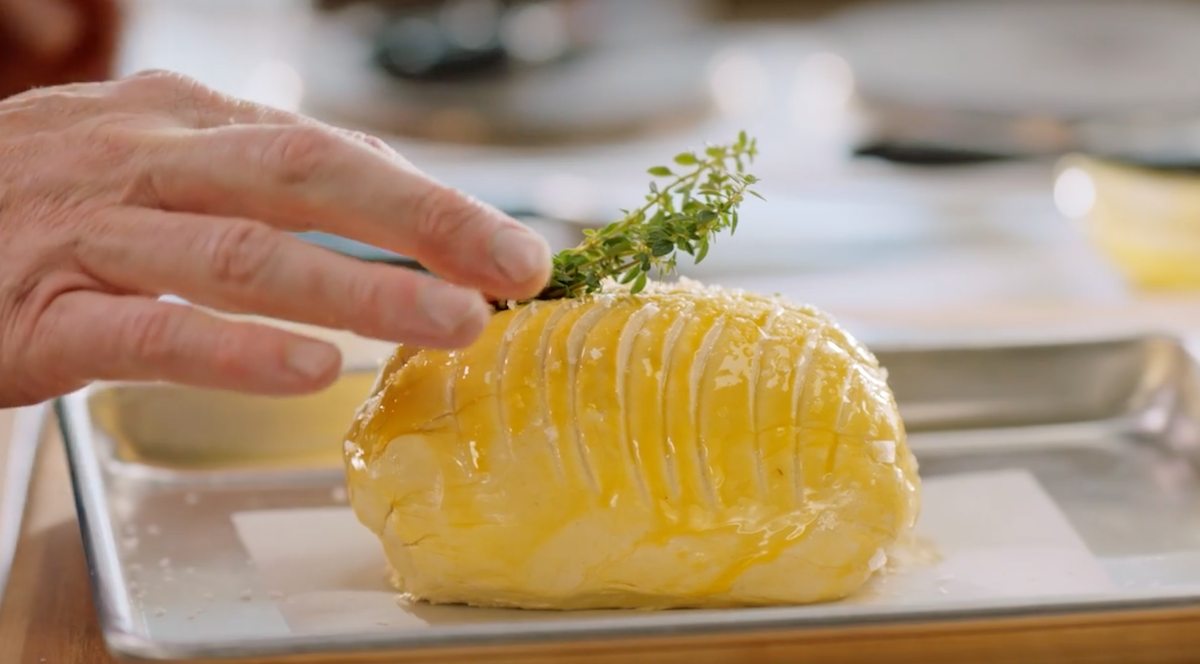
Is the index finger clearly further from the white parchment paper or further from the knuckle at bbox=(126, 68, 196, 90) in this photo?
the white parchment paper

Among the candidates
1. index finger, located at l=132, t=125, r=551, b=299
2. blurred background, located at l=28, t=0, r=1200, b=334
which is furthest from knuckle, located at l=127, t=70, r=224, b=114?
blurred background, located at l=28, t=0, r=1200, b=334

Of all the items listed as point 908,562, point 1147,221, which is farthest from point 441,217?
point 1147,221

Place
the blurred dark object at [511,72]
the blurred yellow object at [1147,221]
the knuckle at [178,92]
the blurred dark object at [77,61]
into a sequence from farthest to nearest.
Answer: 1. the blurred dark object at [511,72]
2. the blurred dark object at [77,61]
3. the blurred yellow object at [1147,221]
4. the knuckle at [178,92]

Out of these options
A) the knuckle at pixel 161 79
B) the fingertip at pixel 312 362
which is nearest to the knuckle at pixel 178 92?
the knuckle at pixel 161 79

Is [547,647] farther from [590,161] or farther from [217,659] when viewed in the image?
[590,161]

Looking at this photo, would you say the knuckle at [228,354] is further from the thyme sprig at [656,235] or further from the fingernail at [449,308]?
the thyme sprig at [656,235]

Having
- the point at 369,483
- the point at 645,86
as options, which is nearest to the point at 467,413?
the point at 369,483
